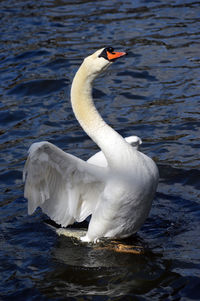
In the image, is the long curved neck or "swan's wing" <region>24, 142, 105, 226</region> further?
the long curved neck

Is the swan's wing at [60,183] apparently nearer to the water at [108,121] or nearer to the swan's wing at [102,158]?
the water at [108,121]

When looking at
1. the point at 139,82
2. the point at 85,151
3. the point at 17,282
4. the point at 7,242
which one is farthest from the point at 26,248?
the point at 139,82

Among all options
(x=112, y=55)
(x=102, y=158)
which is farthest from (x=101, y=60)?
(x=102, y=158)

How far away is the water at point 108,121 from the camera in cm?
579

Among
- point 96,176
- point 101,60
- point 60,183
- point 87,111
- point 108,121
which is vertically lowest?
point 108,121

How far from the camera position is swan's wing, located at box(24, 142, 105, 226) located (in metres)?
5.83

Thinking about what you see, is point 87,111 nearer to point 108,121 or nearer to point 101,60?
point 101,60

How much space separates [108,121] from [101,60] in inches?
129

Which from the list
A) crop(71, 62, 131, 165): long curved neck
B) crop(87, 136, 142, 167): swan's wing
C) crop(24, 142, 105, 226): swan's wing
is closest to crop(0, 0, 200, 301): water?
crop(24, 142, 105, 226): swan's wing

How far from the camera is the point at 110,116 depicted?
9.27 m

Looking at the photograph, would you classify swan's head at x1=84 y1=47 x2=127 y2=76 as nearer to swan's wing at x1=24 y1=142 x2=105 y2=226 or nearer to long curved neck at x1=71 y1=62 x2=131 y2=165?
long curved neck at x1=71 y1=62 x2=131 y2=165

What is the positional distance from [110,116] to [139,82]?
4.33 ft

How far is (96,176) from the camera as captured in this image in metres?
6.04

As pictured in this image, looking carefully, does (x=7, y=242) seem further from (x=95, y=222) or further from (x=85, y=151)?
(x=85, y=151)
